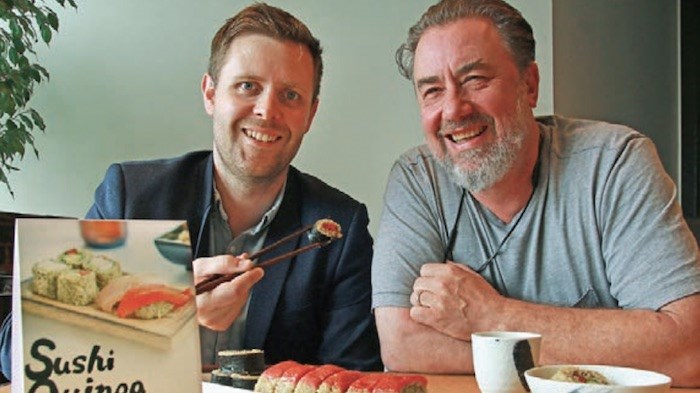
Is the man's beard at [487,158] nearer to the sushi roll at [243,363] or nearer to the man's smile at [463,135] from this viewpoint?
the man's smile at [463,135]

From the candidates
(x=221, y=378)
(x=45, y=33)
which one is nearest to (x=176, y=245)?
(x=221, y=378)

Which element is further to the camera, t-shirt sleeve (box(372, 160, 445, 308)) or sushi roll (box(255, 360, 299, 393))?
t-shirt sleeve (box(372, 160, 445, 308))

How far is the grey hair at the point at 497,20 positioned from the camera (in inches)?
68.9

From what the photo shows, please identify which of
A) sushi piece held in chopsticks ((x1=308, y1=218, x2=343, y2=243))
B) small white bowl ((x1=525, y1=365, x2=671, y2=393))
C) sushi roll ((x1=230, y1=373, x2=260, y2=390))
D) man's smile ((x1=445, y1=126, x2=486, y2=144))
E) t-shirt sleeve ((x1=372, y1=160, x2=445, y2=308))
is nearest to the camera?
small white bowl ((x1=525, y1=365, x2=671, y2=393))

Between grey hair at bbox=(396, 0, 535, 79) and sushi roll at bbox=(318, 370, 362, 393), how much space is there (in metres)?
0.97

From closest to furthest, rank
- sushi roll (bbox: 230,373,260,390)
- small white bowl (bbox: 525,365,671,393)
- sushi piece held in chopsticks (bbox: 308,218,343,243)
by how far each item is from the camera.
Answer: small white bowl (bbox: 525,365,671,393) < sushi roll (bbox: 230,373,260,390) < sushi piece held in chopsticks (bbox: 308,218,343,243)

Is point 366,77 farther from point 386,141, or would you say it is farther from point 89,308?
point 89,308

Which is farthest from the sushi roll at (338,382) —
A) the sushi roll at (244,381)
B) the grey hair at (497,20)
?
the grey hair at (497,20)

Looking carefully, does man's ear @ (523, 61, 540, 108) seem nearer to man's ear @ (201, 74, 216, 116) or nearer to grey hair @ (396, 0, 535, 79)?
grey hair @ (396, 0, 535, 79)

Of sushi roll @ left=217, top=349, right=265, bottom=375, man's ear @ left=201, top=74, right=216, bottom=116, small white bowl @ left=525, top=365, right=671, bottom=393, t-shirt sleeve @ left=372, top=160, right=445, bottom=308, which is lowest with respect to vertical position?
sushi roll @ left=217, top=349, right=265, bottom=375

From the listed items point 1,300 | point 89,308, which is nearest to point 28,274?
point 89,308

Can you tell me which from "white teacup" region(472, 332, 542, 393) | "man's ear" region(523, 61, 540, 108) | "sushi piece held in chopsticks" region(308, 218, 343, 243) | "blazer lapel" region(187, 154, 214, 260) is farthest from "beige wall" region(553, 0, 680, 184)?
"white teacup" region(472, 332, 542, 393)

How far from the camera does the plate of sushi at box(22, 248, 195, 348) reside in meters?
0.65

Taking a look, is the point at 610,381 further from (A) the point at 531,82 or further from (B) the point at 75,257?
(A) the point at 531,82
